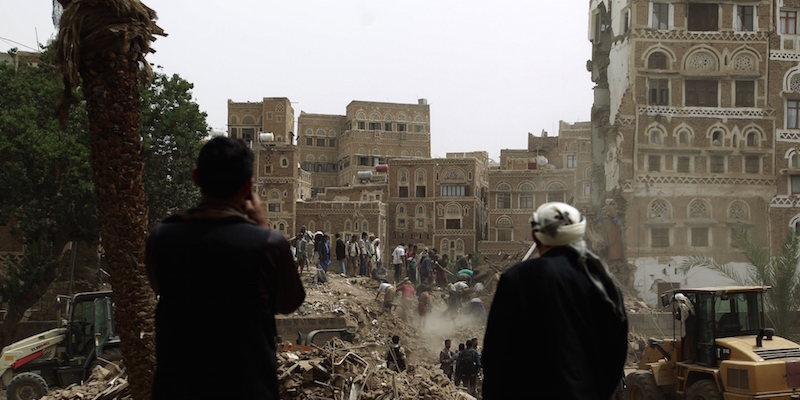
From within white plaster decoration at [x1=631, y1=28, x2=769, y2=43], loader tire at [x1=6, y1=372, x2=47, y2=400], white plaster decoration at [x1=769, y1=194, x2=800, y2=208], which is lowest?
loader tire at [x1=6, y1=372, x2=47, y2=400]

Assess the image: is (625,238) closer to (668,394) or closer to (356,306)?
(356,306)

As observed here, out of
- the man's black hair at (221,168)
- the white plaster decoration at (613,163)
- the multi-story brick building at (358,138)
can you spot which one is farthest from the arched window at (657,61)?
the multi-story brick building at (358,138)

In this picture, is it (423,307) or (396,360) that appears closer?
(396,360)

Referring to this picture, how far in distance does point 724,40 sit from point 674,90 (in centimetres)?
356

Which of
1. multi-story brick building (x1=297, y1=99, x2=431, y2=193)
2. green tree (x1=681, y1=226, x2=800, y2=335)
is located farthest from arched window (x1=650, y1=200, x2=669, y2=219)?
multi-story brick building (x1=297, y1=99, x2=431, y2=193)

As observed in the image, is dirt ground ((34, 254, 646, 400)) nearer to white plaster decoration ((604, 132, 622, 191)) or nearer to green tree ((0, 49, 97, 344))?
white plaster decoration ((604, 132, 622, 191))

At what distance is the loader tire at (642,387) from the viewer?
14.9m

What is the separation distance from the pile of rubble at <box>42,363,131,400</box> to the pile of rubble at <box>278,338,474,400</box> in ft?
7.08

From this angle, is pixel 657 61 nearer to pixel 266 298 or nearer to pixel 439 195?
→ pixel 439 195

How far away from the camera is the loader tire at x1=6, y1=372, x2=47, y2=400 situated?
17094 mm

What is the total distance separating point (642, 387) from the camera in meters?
15.1

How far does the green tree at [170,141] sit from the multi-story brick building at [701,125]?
71.2ft

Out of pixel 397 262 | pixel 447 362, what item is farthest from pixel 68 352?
pixel 397 262

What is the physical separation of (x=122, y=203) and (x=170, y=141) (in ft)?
73.2
